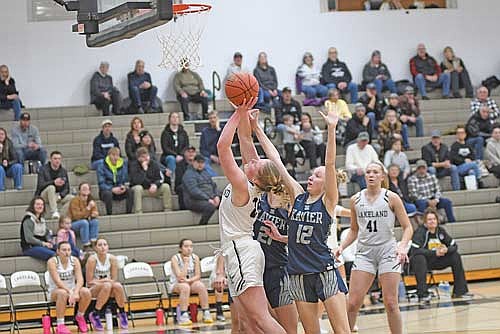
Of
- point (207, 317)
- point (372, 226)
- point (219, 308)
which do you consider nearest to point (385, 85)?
point (219, 308)

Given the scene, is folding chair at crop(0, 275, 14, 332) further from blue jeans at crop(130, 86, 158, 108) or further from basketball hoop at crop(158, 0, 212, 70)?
blue jeans at crop(130, 86, 158, 108)

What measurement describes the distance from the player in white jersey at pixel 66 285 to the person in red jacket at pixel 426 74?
32.6 ft

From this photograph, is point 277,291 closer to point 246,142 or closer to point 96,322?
point 246,142

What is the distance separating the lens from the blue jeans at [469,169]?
17.8 metres

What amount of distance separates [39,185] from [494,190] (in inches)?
318

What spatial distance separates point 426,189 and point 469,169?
162cm

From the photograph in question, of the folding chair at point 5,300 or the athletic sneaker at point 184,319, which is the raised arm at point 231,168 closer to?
the athletic sneaker at point 184,319

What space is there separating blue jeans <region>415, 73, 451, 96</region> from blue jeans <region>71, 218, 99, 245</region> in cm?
869

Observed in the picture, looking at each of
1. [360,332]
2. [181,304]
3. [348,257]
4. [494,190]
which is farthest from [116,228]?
[494,190]

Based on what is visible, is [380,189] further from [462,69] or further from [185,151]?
[462,69]

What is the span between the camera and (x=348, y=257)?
14109 millimetres

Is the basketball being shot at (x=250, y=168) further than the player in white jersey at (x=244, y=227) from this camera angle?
Yes

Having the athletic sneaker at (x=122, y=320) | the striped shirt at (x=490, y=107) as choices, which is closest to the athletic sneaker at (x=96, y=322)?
the athletic sneaker at (x=122, y=320)

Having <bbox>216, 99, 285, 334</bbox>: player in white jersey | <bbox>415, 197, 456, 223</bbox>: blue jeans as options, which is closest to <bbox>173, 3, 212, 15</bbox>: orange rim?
<bbox>216, 99, 285, 334</bbox>: player in white jersey
